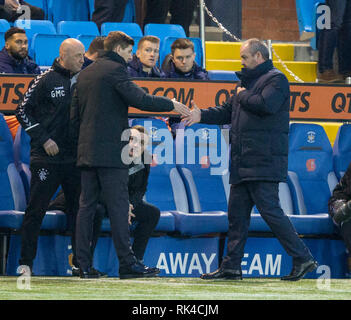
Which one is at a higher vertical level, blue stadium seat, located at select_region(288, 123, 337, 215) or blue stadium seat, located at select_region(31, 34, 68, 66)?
blue stadium seat, located at select_region(31, 34, 68, 66)

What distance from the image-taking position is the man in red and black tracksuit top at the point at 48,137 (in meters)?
6.30

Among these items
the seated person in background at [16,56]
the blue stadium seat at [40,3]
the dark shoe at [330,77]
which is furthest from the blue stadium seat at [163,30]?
the seated person in background at [16,56]

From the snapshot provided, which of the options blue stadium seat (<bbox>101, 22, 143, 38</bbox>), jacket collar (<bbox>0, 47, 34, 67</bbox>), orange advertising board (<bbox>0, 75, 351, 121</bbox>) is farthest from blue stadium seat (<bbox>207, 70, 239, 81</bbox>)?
jacket collar (<bbox>0, 47, 34, 67</bbox>)

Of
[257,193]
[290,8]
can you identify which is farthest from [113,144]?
[290,8]

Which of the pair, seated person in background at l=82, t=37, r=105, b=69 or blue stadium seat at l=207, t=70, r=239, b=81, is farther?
blue stadium seat at l=207, t=70, r=239, b=81

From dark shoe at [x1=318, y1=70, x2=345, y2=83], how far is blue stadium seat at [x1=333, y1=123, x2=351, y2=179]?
8.75 feet

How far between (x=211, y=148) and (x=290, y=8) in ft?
19.7

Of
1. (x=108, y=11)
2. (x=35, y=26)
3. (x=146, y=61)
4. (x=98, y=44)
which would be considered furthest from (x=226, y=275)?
(x=108, y=11)

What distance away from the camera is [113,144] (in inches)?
231

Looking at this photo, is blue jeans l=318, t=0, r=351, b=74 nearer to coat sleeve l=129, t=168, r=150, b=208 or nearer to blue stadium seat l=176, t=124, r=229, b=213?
blue stadium seat l=176, t=124, r=229, b=213

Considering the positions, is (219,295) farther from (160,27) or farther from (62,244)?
(160,27)

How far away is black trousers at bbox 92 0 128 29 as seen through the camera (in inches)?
393

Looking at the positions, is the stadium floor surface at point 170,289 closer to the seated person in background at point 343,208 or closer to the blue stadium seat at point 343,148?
the seated person in background at point 343,208

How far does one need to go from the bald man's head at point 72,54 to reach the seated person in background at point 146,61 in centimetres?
164
